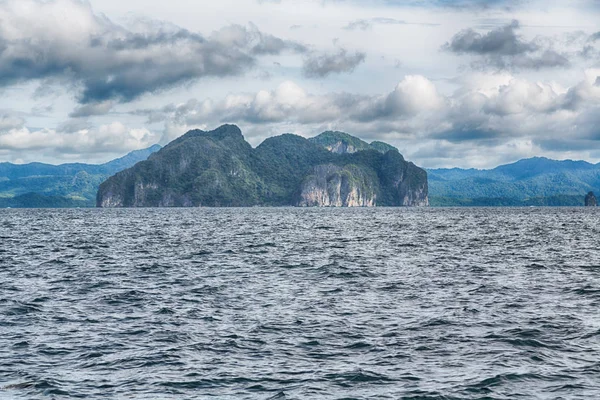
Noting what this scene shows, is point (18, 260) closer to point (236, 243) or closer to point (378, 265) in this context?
point (236, 243)

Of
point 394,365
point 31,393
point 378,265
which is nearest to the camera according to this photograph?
point 31,393

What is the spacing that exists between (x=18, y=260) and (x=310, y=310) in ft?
140

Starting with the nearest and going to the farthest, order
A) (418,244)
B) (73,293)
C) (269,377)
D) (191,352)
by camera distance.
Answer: (269,377) < (191,352) < (73,293) < (418,244)

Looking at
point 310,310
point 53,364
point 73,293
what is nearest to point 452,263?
point 310,310

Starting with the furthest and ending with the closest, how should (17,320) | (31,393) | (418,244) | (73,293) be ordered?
(418,244), (73,293), (17,320), (31,393)

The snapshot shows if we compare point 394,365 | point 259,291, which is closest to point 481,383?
point 394,365

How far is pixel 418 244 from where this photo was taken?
84.6 meters

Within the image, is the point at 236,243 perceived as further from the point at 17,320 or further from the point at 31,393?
the point at 31,393

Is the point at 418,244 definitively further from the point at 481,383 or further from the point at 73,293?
the point at 481,383

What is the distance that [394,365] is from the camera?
22.8 meters

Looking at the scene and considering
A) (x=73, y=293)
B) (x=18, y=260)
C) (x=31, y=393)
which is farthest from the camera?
(x=18, y=260)

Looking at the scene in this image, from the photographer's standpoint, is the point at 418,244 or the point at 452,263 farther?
the point at 418,244

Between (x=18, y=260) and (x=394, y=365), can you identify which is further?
(x=18, y=260)

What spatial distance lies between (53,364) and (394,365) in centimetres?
1310
